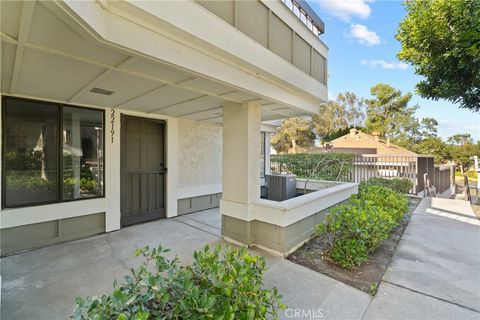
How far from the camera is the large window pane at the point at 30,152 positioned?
3.24m

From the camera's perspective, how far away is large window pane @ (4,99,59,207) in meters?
3.24

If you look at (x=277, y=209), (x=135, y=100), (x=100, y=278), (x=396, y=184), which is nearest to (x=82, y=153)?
(x=135, y=100)

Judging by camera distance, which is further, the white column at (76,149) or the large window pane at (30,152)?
the white column at (76,149)

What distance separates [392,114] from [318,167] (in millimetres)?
19115

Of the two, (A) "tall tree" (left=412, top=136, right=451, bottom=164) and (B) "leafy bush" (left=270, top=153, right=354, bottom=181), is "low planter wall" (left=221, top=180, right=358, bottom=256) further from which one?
(A) "tall tree" (left=412, top=136, right=451, bottom=164)

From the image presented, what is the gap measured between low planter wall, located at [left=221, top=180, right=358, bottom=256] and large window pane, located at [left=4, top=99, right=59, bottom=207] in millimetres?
2791

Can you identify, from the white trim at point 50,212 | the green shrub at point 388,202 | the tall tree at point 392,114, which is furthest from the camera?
the tall tree at point 392,114

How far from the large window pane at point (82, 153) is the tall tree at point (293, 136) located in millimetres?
19637

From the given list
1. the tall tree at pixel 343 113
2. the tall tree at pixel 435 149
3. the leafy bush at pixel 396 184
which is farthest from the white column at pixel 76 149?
the tall tree at pixel 435 149

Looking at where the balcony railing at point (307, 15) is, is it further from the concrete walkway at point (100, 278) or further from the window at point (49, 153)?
the concrete walkway at point (100, 278)

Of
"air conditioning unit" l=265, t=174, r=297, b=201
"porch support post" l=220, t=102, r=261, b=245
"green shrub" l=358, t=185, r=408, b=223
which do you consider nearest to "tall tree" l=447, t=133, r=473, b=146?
"green shrub" l=358, t=185, r=408, b=223

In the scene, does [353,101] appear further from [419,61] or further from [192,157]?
[192,157]

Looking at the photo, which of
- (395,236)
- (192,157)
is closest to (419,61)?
(395,236)

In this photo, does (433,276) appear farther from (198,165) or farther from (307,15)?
(307,15)
